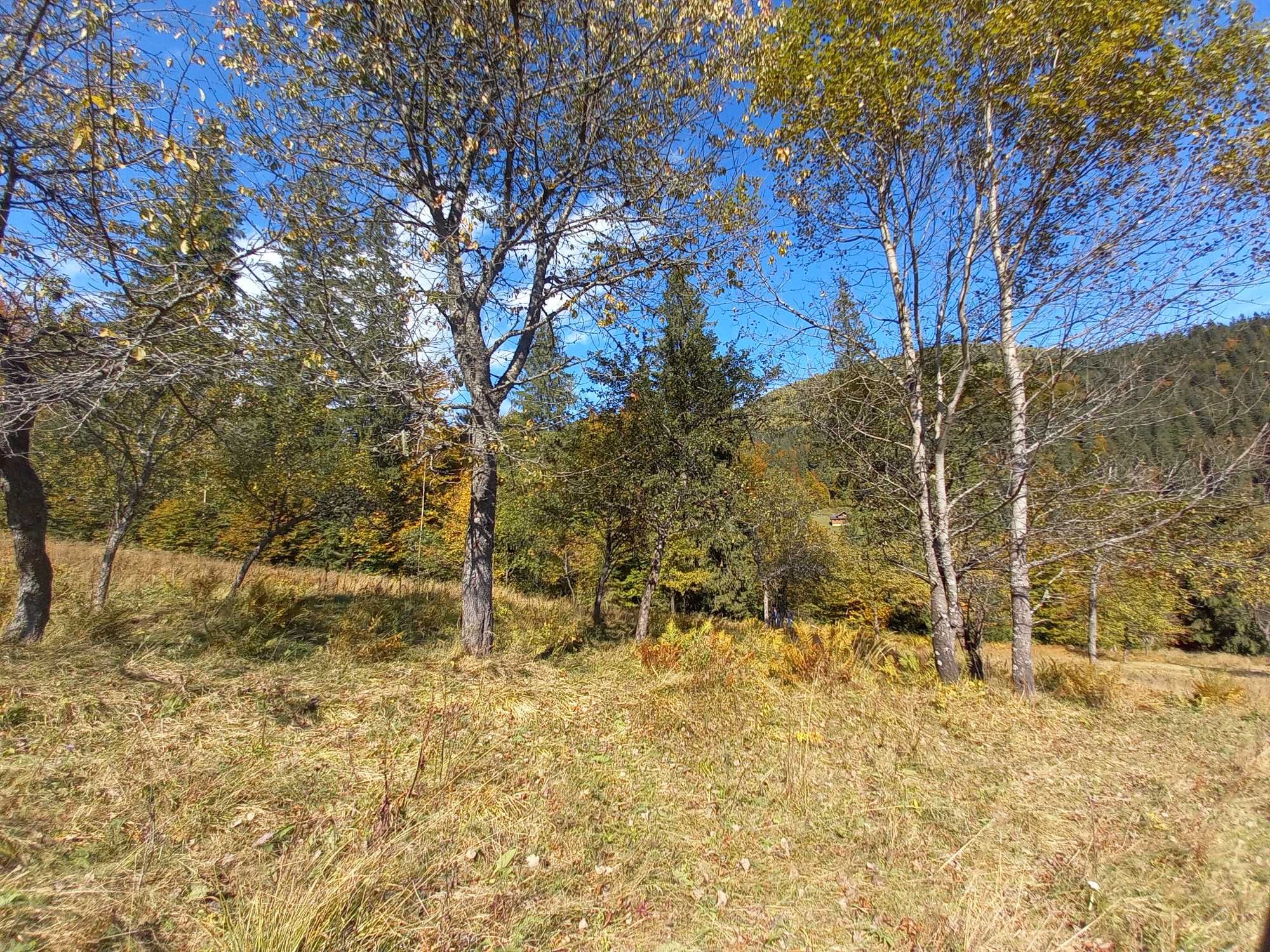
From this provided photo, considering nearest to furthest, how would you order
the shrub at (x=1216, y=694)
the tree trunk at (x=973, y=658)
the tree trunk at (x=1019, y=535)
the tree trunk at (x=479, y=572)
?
the tree trunk at (x=479, y=572) → the tree trunk at (x=1019, y=535) → the tree trunk at (x=973, y=658) → the shrub at (x=1216, y=694)

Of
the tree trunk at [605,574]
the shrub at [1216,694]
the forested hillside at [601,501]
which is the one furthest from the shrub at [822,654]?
the shrub at [1216,694]

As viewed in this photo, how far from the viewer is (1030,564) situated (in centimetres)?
Answer: 652

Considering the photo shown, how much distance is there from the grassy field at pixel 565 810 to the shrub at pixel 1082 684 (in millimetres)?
1112

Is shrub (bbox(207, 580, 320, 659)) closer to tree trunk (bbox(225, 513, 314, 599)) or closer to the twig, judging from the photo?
tree trunk (bbox(225, 513, 314, 599))

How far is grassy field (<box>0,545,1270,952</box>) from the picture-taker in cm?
224

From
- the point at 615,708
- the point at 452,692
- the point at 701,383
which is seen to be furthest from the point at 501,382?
the point at 701,383

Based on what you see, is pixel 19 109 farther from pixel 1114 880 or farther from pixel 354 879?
pixel 1114 880

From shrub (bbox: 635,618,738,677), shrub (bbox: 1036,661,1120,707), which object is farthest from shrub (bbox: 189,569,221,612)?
shrub (bbox: 1036,661,1120,707)

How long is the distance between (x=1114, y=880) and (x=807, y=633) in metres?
7.01

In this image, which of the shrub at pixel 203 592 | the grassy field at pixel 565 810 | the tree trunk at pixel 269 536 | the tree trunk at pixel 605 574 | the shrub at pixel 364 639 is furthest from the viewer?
the tree trunk at pixel 605 574

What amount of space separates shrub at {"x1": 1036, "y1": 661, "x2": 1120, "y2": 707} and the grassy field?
1.11 metres

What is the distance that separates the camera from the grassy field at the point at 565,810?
7.34 ft

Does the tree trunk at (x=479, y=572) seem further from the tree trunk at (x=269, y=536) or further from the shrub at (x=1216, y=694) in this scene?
the shrub at (x=1216, y=694)

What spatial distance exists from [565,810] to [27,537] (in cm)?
575
